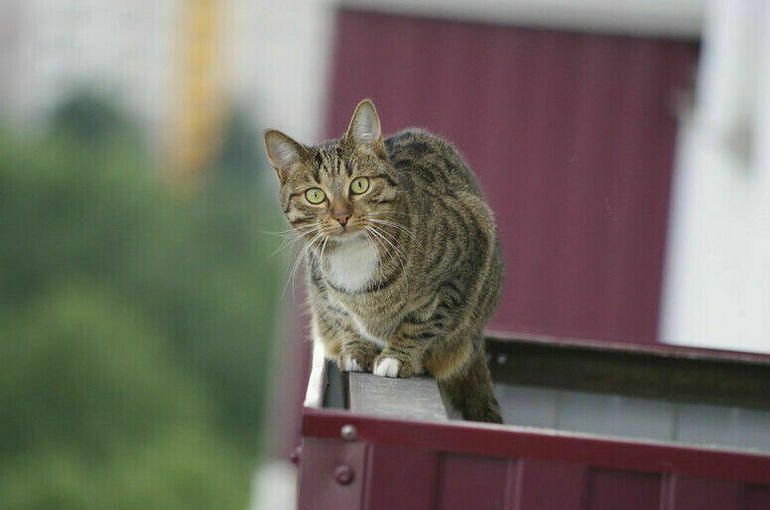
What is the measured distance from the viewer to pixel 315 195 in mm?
2100

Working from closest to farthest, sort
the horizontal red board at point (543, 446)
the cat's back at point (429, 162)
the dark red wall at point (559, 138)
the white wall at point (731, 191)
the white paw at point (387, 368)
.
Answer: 1. the horizontal red board at point (543, 446)
2. the white paw at point (387, 368)
3. the cat's back at point (429, 162)
4. the white wall at point (731, 191)
5. the dark red wall at point (559, 138)

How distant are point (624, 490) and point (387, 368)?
26.8 inches

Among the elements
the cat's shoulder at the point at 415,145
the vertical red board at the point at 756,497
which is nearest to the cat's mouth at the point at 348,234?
the cat's shoulder at the point at 415,145

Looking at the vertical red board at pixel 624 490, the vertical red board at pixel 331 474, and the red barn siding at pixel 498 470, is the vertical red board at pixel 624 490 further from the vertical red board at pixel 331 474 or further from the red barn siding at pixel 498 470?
the vertical red board at pixel 331 474

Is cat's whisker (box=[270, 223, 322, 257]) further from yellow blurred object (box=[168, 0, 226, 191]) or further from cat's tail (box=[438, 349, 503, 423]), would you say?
yellow blurred object (box=[168, 0, 226, 191])

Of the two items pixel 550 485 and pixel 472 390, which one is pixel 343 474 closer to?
pixel 550 485

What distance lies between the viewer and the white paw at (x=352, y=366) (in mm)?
2080

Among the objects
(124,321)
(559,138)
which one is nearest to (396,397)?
(559,138)

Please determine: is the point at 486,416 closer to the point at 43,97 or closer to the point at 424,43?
the point at 424,43

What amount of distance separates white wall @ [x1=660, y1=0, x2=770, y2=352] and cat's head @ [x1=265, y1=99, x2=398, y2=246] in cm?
185

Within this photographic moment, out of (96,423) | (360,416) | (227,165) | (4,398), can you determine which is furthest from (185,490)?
(360,416)

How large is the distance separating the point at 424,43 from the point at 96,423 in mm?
6232

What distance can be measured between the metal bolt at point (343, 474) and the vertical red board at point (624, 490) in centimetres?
31

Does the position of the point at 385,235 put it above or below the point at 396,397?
above
